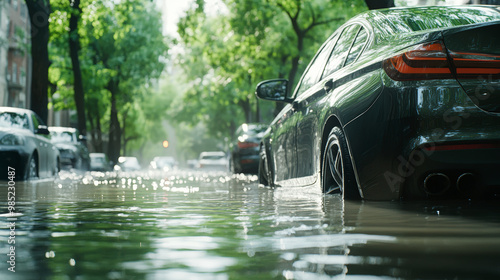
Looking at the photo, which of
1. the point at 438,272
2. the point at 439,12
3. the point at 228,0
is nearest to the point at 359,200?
the point at 439,12

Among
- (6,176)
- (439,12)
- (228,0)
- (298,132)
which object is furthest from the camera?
(228,0)

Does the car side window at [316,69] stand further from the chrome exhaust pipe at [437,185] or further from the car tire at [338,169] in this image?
the chrome exhaust pipe at [437,185]

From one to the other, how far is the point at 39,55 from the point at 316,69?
16.8m

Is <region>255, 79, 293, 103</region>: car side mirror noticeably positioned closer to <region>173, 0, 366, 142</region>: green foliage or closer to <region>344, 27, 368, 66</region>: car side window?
<region>344, 27, 368, 66</region>: car side window

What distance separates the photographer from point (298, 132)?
25.5 feet

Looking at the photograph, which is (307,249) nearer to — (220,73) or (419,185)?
(419,185)

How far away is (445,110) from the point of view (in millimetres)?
5195

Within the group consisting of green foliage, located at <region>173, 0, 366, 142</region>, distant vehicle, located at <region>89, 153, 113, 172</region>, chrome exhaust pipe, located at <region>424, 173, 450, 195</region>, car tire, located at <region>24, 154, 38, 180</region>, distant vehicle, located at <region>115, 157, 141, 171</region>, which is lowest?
chrome exhaust pipe, located at <region>424, 173, 450, 195</region>

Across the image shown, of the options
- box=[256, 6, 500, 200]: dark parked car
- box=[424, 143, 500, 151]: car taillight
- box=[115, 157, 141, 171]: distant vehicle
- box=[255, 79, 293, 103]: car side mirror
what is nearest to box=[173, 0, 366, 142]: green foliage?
box=[115, 157, 141, 171]: distant vehicle

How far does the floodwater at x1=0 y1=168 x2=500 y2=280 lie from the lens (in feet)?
9.64

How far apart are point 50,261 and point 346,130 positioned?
122 inches

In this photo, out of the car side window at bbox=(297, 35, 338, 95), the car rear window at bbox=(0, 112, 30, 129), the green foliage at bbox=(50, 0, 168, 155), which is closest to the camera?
the car side window at bbox=(297, 35, 338, 95)

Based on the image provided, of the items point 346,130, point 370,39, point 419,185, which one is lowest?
point 419,185

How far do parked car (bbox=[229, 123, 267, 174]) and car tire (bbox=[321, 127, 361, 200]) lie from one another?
13399 mm
